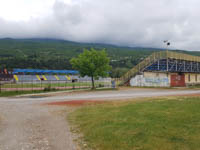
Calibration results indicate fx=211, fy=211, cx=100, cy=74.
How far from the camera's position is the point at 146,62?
42844 mm

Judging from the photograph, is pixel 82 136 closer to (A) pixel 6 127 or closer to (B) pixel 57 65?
(A) pixel 6 127

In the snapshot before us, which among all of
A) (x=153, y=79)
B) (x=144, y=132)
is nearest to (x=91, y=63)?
(x=153, y=79)

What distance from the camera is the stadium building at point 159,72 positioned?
41.8m

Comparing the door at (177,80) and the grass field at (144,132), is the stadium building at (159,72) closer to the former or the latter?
the door at (177,80)

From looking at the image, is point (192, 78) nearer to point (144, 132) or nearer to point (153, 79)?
point (153, 79)

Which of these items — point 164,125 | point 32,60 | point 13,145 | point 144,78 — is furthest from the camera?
point 32,60

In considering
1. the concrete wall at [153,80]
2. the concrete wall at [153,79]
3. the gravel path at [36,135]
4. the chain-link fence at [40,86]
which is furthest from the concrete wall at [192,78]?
the gravel path at [36,135]

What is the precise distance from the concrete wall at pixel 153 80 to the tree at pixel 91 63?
9.94m

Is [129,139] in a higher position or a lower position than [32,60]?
lower

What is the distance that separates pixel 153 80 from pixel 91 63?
14820mm

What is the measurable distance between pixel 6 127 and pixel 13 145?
3.03 m

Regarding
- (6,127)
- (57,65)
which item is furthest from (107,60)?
(57,65)

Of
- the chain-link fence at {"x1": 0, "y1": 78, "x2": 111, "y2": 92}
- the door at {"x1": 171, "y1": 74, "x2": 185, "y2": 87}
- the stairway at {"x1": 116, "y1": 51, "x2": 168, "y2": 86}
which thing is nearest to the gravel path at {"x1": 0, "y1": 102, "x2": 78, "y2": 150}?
the chain-link fence at {"x1": 0, "y1": 78, "x2": 111, "y2": 92}

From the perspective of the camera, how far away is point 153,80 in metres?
42.8
